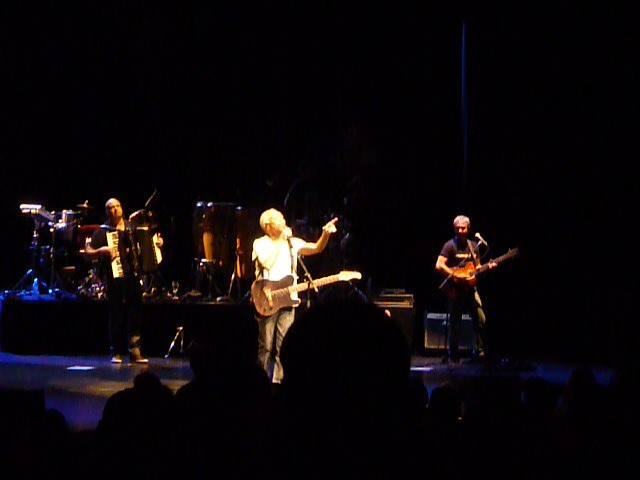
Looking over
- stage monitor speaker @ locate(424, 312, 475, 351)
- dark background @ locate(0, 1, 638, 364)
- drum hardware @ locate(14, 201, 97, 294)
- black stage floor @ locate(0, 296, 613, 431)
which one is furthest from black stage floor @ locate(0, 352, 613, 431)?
dark background @ locate(0, 1, 638, 364)

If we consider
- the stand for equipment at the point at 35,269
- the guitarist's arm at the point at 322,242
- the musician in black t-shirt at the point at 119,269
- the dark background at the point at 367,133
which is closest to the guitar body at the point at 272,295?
the guitarist's arm at the point at 322,242

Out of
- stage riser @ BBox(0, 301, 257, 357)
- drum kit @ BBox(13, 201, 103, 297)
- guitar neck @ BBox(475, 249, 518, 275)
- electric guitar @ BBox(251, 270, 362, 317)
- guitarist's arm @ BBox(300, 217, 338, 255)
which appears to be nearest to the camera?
electric guitar @ BBox(251, 270, 362, 317)

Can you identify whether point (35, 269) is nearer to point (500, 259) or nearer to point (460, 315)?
point (460, 315)

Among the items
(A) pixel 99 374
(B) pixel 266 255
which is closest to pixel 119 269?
(A) pixel 99 374

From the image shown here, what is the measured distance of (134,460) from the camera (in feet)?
6.77

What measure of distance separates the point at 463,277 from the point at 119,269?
446cm

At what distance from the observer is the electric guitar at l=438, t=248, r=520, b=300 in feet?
40.3

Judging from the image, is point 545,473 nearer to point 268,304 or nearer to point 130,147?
point 268,304

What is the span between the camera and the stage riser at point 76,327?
12.8m

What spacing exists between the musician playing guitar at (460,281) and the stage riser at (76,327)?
3.39 m

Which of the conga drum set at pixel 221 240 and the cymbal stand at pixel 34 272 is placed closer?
the conga drum set at pixel 221 240

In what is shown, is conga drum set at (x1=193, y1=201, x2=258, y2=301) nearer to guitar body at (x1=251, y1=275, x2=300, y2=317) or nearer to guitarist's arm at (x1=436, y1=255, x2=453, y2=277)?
guitarist's arm at (x1=436, y1=255, x2=453, y2=277)

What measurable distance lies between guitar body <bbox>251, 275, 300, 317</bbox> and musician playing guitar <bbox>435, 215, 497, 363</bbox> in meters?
3.31

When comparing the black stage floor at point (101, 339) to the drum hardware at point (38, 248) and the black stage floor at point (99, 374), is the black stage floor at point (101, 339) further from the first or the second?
the drum hardware at point (38, 248)
